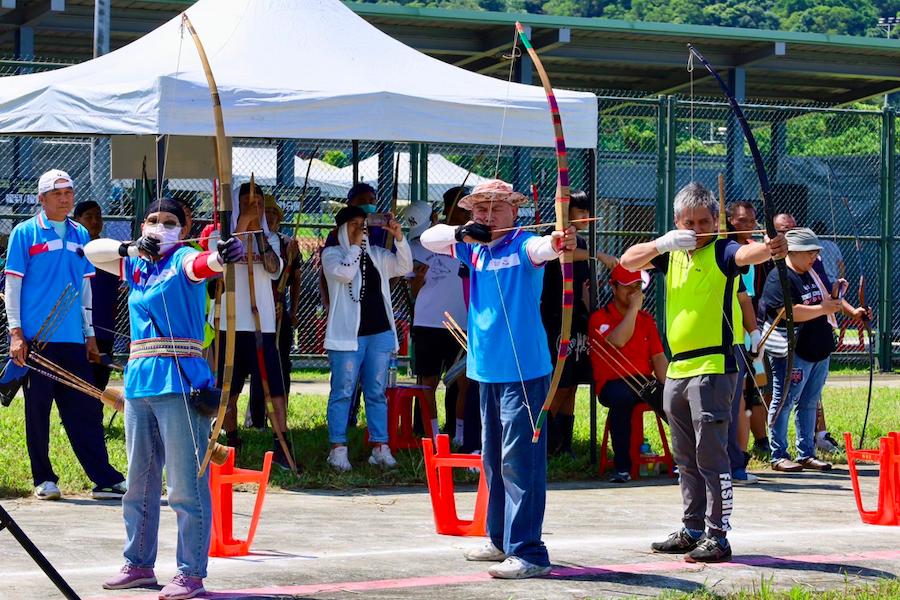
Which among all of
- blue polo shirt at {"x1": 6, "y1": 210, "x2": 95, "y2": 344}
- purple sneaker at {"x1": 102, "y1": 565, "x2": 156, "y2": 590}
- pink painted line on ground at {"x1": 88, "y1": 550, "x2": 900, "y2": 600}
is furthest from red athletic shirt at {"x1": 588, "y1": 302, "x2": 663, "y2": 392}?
purple sneaker at {"x1": 102, "y1": 565, "x2": 156, "y2": 590}

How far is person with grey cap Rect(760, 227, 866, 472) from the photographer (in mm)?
8375

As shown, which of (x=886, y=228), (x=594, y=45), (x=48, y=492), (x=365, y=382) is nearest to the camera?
(x=48, y=492)

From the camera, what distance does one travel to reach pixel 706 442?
5594 millimetres

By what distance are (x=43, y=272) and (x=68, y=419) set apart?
2.95ft

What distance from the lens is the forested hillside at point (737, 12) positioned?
48844mm

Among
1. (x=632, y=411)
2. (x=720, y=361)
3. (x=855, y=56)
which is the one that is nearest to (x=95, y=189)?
(x=632, y=411)

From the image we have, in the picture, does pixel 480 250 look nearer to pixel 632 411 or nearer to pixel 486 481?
pixel 486 481

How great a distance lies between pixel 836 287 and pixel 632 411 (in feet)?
5.50

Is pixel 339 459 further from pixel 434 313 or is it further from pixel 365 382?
pixel 434 313

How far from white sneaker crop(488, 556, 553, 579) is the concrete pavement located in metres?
0.05

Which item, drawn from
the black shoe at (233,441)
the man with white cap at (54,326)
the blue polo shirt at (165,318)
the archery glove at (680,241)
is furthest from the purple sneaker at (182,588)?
the black shoe at (233,441)

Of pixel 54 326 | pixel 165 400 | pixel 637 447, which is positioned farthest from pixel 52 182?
pixel 637 447

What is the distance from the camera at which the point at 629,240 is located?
13.6 m

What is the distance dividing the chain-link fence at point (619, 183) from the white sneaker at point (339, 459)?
2.95 meters
